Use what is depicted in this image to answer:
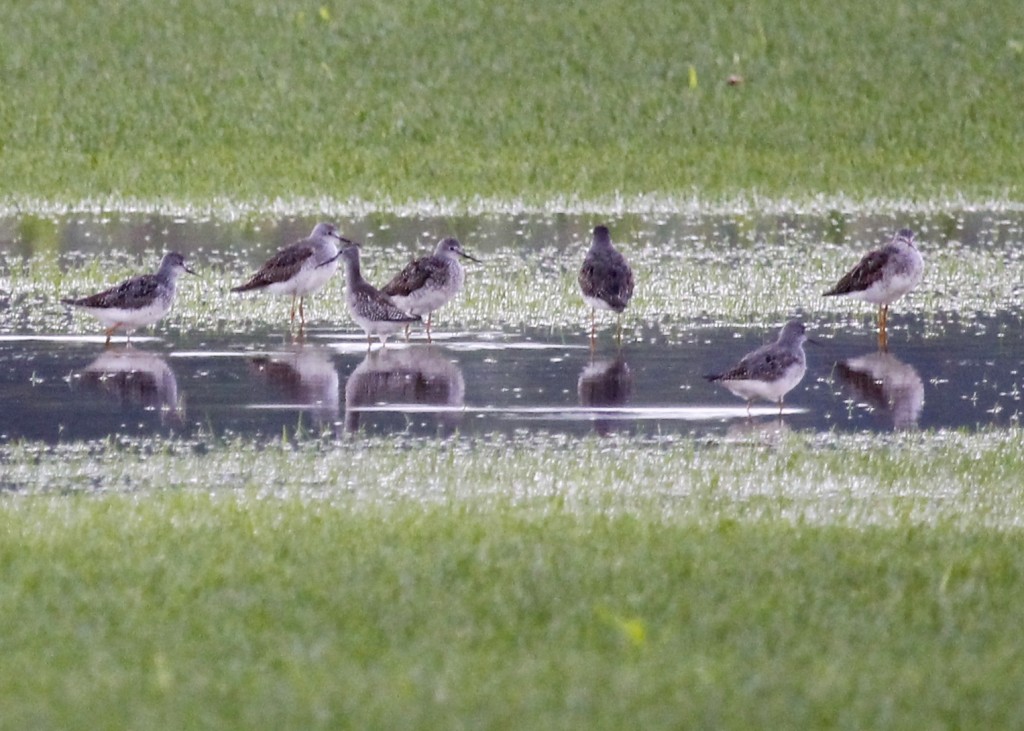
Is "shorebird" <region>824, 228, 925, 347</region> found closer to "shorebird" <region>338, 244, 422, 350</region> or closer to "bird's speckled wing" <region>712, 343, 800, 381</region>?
"shorebird" <region>338, 244, 422, 350</region>

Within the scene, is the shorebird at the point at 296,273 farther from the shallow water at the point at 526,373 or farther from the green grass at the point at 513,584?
the green grass at the point at 513,584

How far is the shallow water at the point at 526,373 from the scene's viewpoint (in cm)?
1388

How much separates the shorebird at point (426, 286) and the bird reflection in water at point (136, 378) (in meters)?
2.33

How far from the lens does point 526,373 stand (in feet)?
51.9

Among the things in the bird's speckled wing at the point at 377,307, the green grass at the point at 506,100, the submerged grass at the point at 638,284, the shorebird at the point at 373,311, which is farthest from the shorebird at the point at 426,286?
the green grass at the point at 506,100

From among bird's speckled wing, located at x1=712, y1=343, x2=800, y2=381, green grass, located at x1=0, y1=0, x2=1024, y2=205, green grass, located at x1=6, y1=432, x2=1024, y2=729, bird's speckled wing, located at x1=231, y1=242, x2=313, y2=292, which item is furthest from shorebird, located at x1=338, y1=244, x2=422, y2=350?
green grass, located at x1=0, y1=0, x2=1024, y2=205

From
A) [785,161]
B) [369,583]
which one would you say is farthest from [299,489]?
[785,161]

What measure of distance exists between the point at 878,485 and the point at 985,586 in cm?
245

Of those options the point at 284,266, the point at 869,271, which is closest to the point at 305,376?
the point at 284,266

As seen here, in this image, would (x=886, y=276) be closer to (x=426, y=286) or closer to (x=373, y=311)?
(x=426, y=286)

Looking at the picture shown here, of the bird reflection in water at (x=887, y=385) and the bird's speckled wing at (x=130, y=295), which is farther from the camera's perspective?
the bird's speckled wing at (x=130, y=295)

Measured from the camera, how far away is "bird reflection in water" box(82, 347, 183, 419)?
14.6 m

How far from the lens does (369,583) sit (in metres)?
9.26

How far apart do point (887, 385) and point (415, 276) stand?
178 inches
